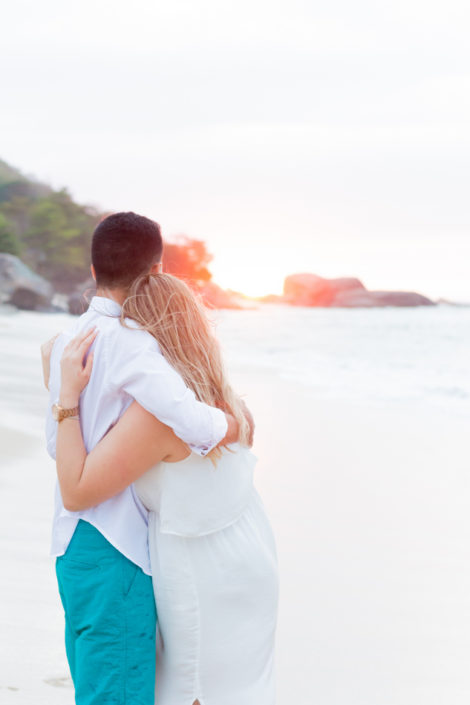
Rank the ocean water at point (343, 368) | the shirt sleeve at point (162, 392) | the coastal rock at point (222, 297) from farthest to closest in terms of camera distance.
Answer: the coastal rock at point (222, 297) < the ocean water at point (343, 368) < the shirt sleeve at point (162, 392)

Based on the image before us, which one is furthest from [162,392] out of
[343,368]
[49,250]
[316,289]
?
[316,289]

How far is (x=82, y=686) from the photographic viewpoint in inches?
70.0

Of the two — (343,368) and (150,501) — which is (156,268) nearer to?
(150,501)

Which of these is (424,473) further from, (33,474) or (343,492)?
(33,474)

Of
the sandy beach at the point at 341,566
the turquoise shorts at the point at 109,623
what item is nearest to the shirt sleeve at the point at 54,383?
the turquoise shorts at the point at 109,623

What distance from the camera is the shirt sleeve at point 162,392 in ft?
5.59

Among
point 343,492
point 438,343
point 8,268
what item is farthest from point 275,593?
point 8,268

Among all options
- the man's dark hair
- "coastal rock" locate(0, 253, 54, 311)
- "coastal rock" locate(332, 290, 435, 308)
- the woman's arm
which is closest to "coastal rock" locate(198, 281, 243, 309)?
"coastal rock" locate(332, 290, 435, 308)

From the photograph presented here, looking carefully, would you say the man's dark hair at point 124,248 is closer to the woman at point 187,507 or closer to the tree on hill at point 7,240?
the woman at point 187,507

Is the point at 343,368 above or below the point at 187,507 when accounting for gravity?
below

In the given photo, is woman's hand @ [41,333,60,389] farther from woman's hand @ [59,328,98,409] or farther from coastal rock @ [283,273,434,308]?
coastal rock @ [283,273,434,308]

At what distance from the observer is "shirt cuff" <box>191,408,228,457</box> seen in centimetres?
176

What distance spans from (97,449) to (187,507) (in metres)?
0.24

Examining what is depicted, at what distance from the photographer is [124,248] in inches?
71.9
